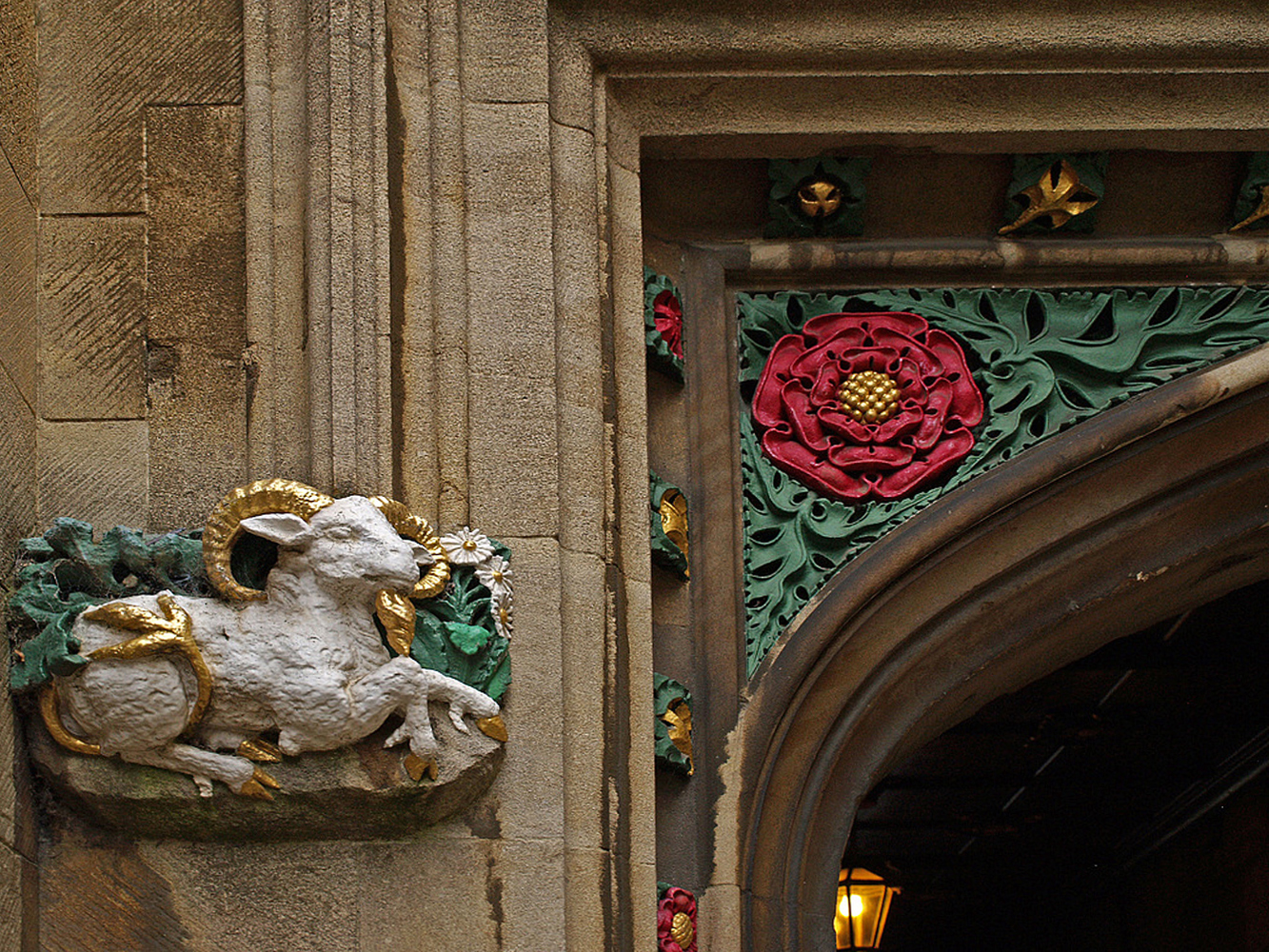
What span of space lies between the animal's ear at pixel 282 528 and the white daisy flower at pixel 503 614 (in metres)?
0.31

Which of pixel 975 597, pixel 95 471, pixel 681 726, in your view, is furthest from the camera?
pixel 975 597

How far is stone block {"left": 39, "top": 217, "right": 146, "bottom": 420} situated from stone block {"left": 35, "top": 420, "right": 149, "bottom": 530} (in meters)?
0.03

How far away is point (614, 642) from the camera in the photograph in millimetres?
3150

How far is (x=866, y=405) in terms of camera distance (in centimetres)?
360

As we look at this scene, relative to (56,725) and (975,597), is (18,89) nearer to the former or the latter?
(56,725)

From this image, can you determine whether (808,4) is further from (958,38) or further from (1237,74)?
(1237,74)

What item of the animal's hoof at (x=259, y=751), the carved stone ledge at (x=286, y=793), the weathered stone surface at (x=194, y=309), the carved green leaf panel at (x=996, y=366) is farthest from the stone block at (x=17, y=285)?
the carved green leaf panel at (x=996, y=366)

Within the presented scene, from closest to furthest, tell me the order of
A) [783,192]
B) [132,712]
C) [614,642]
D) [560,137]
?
[132,712]
[614,642]
[560,137]
[783,192]

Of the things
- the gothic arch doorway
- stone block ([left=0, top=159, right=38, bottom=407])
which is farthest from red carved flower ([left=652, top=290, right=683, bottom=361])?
stone block ([left=0, top=159, right=38, bottom=407])

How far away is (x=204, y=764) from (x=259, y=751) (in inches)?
3.2

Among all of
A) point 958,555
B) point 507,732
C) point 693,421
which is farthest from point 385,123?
point 958,555

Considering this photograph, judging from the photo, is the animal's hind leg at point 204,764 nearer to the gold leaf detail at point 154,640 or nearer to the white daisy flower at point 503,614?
the gold leaf detail at point 154,640

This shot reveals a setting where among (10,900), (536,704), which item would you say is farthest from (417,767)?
(10,900)

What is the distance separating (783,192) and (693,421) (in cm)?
46
